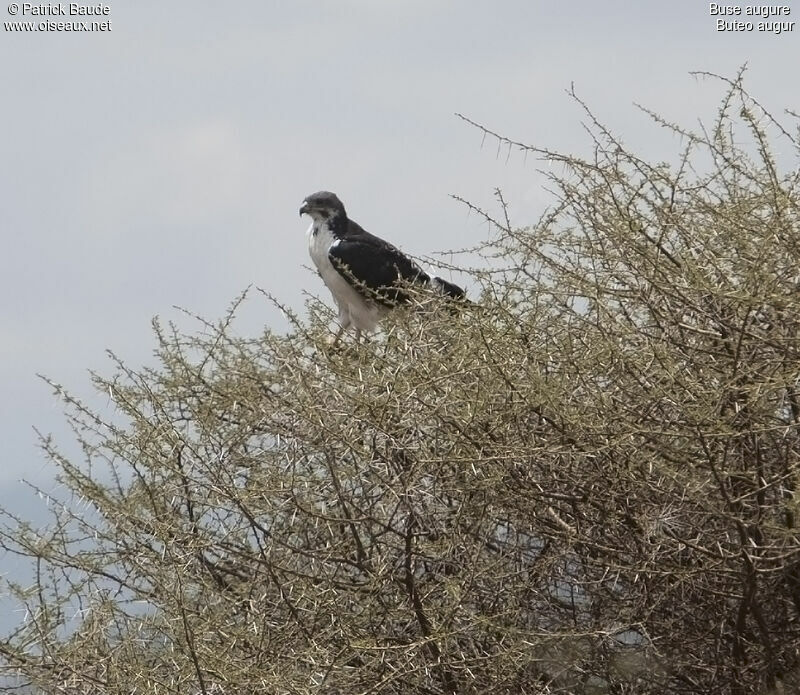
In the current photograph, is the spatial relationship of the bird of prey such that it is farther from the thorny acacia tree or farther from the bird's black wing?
the thorny acacia tree

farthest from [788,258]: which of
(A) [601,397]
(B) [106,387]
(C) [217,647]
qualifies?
(B) [106,387]

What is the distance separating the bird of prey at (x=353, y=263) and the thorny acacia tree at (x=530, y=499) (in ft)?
5.89

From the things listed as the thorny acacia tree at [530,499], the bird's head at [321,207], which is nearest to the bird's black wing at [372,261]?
the bird's head at [321,207]

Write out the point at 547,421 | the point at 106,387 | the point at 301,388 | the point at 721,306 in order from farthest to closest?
1. the point at 106,387
2. the point at 301,388
3. the point at 547,421
4. the point at 721,306

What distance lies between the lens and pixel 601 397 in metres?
3.15

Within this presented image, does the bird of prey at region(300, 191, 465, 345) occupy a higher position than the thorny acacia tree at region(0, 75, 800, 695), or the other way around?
the bird of prey at region(300, 191, 465, 345)

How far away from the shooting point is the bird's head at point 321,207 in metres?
6.42

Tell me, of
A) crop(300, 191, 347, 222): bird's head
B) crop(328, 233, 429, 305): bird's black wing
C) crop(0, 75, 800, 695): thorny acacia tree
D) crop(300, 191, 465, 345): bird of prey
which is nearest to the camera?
crop(0, 75, 800, 695): thorny acacia tree

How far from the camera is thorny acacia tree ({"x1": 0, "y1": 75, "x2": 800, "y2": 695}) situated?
126 inches

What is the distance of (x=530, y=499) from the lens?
3438mm

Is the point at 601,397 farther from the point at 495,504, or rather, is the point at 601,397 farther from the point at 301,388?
the point at 301,388

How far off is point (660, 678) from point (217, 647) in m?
1.20

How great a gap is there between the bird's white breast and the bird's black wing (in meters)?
0.04

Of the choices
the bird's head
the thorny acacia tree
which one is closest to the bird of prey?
the bird's head
